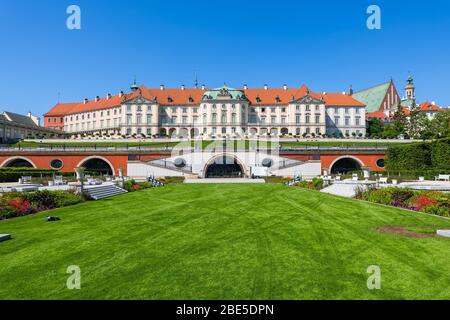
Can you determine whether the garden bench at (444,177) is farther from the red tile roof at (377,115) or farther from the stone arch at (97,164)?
the red tile roof at (377,115)

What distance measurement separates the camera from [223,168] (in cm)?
5897

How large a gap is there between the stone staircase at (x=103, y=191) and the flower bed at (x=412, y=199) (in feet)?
64.4

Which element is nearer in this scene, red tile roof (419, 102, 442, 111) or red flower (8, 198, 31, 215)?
red flower (8, 198, 31, 215)

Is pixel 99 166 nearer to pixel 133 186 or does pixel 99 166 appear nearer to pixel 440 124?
pixel 133 186

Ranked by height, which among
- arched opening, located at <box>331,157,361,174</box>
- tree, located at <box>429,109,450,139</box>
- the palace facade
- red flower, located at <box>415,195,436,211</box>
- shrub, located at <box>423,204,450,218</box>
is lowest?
shrub, located at <box>423,204,450,218</box>

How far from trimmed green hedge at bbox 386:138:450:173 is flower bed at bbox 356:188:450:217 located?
2517 cm

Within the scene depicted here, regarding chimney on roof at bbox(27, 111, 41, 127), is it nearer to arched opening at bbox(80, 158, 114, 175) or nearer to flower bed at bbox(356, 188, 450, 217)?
arched opening at bbox(80, 158, 114, 175)

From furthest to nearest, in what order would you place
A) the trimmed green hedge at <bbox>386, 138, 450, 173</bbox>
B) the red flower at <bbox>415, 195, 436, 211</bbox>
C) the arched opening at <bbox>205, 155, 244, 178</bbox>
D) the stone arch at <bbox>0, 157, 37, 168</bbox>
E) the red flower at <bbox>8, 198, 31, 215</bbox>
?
the arched opening at <bbox>205, 155, 244, 178</bbox> → the stone arch at <bbox>0, 157, 37, 168</bbox> → the trimmed green hedge at <bbox>386, 138, 450, 173</bbox> → the red flower at <bbox>415, 195, 436, 211</bbox> → the red flower at <bbox>8, 198, 31, 215</bbox>

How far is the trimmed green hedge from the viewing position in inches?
1715

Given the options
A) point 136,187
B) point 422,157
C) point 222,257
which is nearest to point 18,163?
point 136,187

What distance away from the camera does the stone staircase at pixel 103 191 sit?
2456 centimetres

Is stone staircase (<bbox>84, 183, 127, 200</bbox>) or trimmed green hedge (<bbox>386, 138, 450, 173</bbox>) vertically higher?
trimmed green hedge (<bbox>386, 138, 450, 173</bbox>)

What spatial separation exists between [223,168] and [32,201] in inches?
1643

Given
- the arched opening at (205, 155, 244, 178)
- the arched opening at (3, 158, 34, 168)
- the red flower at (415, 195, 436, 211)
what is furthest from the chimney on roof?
the red flower at (415, 195, 436, 211)
